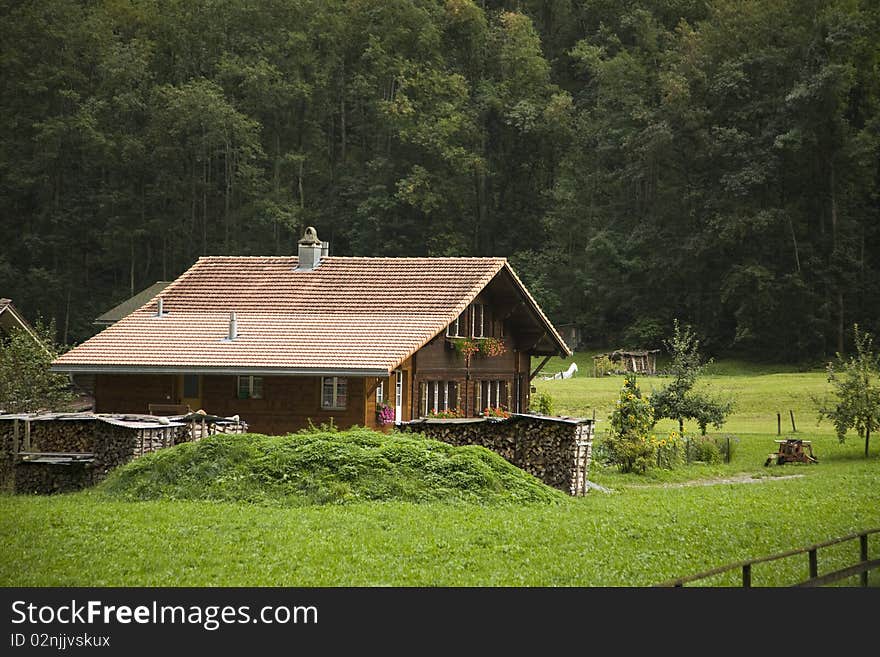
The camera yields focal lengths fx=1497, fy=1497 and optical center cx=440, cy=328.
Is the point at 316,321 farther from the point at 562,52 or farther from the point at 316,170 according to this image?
the point at 562,52

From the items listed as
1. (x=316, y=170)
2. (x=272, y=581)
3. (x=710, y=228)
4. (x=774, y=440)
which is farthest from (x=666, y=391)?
(x=316, y=170)

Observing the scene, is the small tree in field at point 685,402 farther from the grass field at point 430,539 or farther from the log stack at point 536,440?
the log stack at point 536,440

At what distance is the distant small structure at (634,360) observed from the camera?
68000 mm

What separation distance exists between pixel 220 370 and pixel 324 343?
2.70 metres

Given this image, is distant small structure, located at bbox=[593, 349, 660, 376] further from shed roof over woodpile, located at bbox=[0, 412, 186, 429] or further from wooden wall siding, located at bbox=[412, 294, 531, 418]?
shed roof over woodpile, located at bbox=[0, 412, 186, 429]

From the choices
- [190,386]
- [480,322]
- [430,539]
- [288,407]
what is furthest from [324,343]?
[430,539]

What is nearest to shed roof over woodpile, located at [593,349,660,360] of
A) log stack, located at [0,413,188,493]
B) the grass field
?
the grass field

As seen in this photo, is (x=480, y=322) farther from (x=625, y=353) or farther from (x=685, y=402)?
(x=625, y=353)

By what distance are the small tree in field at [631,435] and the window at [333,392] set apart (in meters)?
6.16

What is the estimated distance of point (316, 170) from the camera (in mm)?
88500

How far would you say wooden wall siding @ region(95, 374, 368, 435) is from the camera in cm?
3406

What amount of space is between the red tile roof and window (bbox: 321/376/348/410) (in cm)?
83

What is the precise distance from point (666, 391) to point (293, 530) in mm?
20473

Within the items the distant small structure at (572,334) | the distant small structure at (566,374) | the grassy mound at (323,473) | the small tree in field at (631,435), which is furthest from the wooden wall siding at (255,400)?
the distant small structure at (572,334)
